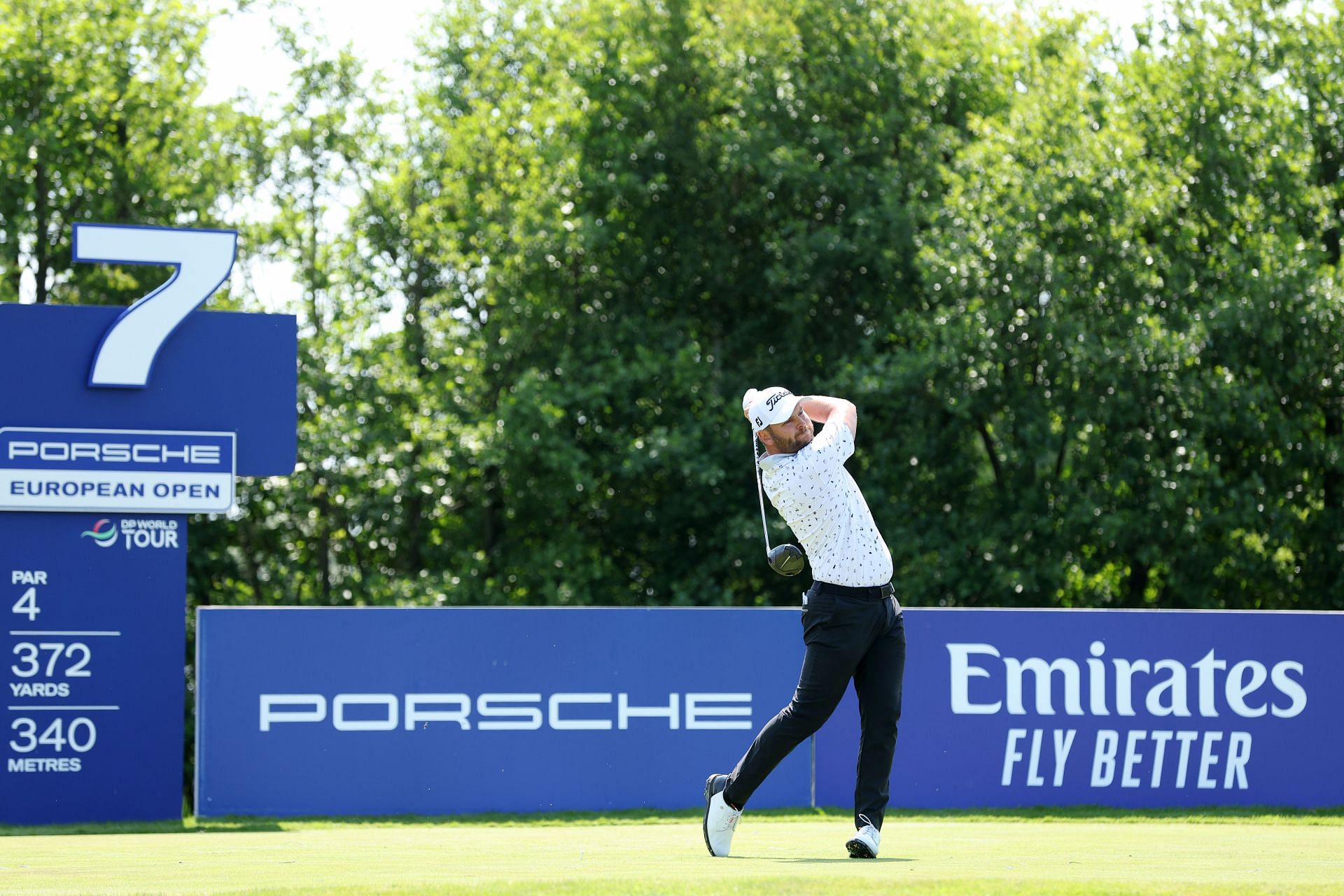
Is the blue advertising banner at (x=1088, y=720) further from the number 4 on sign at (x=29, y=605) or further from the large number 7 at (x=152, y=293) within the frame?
the number 4 on sign at (x=29, y=605)

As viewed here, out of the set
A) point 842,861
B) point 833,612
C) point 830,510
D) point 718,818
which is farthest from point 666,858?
point 830,510

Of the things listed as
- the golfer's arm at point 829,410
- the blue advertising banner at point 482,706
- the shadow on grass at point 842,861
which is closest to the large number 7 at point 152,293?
the blue advertising banner at point 482,706

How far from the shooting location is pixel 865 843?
21.1 ft

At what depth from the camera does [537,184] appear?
75.9ft

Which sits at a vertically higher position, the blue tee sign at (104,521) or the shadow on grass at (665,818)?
the blue tee sign at (104,521)

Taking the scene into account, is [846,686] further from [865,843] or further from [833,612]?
[865,843]

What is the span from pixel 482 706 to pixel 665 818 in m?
1.37

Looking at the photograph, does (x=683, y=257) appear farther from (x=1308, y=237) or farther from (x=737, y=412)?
(x=1308, y=237)

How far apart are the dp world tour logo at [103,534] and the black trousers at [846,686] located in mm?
5657

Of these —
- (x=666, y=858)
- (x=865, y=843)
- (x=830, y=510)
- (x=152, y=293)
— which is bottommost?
(x=666, y=858)

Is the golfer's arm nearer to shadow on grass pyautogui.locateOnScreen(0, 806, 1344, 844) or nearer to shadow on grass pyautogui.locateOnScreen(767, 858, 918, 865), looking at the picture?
shadow on grass pyautogui.locateOnScreen(767, 858, 918, 865)

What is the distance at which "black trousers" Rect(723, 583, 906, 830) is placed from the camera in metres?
6.43

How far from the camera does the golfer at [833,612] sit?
6.43m

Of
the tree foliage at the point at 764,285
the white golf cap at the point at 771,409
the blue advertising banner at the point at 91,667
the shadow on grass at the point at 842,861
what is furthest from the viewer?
the tree foliage at the point at 764,285
